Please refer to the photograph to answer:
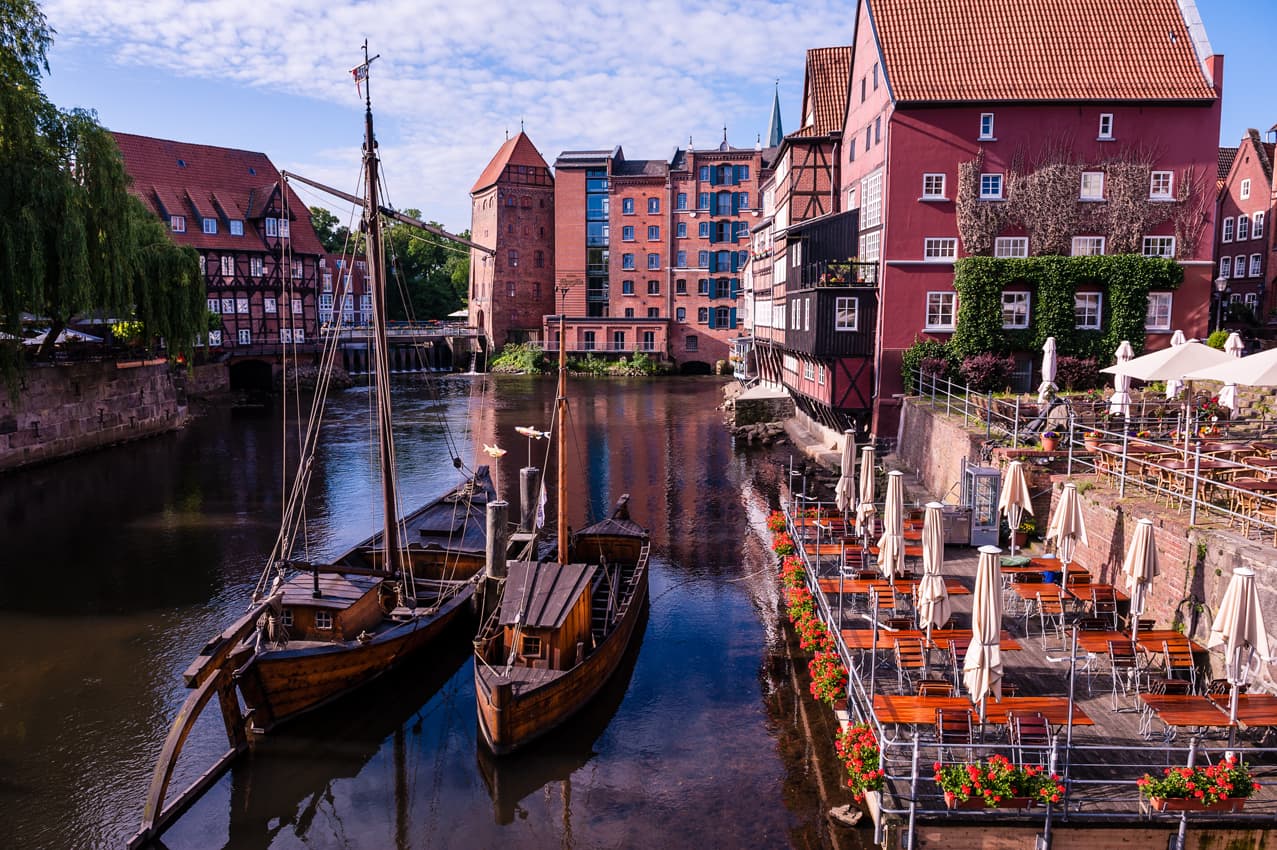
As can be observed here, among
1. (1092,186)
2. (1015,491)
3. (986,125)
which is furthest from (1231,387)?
(986,125)

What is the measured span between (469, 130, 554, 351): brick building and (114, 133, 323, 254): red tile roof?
764 inches

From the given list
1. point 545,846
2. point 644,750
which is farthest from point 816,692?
point 545,846

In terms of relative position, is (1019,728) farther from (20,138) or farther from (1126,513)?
(20,138)

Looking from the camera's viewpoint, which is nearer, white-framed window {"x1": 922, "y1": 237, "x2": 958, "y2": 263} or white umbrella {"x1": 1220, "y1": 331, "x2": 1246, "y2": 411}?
white umbrella {"x1": 1220, "y1": 331, "x2": 1246, "y2": 411}

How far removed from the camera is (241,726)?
1350cm

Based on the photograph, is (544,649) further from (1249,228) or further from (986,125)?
(1249,228)

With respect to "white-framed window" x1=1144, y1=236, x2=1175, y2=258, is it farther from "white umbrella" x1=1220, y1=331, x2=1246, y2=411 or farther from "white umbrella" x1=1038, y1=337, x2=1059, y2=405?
"white umbrella" x1=1220, y1=331, x2=1246, y2=411

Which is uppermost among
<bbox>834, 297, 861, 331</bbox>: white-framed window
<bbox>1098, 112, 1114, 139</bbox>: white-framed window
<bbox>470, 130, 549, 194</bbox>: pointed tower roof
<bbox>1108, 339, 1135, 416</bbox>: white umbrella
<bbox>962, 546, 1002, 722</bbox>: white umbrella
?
<bbox>470, 130, 549, 194</bbox>: pointed tower roof

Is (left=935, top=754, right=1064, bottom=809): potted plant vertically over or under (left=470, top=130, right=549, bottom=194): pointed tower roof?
under

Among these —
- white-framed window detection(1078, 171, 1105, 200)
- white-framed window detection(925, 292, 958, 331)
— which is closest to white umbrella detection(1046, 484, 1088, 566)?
white-framed window detection(925, 292, 958, 331)

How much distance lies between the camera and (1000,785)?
963 centimetres

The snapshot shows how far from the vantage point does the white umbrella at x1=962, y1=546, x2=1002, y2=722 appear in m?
10.8

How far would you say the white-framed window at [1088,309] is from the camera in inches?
1235

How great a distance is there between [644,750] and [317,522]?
1620 centimetres
